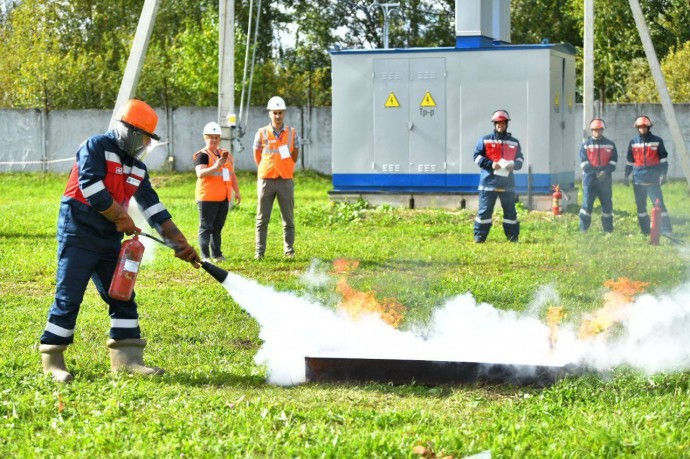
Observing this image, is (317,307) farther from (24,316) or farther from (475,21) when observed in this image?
(475,21)

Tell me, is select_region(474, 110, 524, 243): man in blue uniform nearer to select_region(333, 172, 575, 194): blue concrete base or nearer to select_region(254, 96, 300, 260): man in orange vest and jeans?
select_region(254, 96, 300, 260): man in orange vest and jeans

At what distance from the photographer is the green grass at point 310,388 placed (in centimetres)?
558

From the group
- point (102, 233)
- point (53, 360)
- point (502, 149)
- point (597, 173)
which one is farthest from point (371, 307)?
point (597, 173)

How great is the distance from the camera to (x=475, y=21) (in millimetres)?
19625

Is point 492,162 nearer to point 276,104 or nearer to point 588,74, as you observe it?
point 276,104

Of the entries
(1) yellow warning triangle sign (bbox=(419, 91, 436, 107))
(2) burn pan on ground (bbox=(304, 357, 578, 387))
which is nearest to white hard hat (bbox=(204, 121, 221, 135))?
(2) burn pan on ground (bbox=(304, 357, 578, 387))

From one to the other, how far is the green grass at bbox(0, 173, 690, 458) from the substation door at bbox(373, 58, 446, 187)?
5.05 meters

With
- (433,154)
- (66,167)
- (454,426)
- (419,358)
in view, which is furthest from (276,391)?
(66,167)

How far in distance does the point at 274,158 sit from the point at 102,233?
6.31 meters

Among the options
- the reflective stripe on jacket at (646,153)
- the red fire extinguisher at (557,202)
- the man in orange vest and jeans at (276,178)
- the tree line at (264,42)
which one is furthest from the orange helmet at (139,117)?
the tree line at (264,42)

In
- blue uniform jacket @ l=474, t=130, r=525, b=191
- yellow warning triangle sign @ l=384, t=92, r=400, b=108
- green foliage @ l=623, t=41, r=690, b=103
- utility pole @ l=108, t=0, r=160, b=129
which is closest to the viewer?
utility pole @ l=108, t=0, r=160, b=129

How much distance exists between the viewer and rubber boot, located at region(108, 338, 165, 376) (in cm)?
743

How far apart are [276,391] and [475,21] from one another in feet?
45.9

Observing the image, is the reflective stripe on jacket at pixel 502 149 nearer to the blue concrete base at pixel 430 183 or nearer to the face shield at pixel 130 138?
the blue concrete base at pixel 430 183
